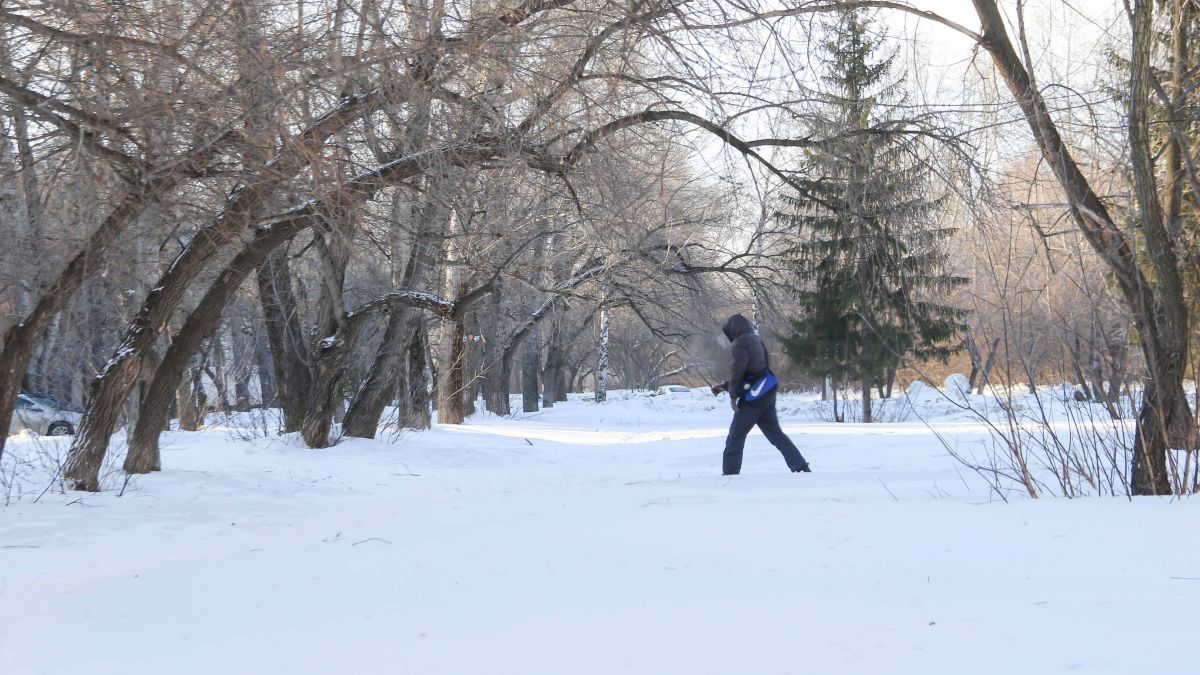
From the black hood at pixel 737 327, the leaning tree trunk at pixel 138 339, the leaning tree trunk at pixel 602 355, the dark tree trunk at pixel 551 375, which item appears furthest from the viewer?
the dark tree trunk at pixel 551 375

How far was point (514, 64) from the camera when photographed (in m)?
6.24

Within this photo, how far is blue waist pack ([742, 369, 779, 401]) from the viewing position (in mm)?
8969

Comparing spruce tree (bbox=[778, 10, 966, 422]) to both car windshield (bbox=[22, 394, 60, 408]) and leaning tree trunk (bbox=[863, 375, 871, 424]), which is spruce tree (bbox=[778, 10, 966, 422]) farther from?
car windshield (bbox=[22, 394, 60, 408])

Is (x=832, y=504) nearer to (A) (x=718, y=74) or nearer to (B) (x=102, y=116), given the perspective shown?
(A) (x=718, y=74)

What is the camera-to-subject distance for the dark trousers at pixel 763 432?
8977mm

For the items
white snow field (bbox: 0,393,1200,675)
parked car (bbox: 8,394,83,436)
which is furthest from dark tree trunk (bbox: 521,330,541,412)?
white snow field (bbox: 0,393,1200,675)

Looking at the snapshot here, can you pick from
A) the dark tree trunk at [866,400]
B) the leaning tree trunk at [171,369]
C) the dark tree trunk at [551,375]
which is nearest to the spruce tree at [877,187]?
the leaning tree trunk at [171,369]

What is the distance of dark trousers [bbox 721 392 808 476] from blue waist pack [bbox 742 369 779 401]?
0.12 feet

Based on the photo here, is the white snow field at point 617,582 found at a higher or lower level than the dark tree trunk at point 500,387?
lower

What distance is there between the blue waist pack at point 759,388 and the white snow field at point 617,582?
863 millimetres

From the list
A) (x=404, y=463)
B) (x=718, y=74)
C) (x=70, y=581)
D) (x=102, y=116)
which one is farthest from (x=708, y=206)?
(x=70, y=581)

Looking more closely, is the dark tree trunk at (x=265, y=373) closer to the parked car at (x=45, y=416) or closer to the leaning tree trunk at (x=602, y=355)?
the parked car at (x=45, y=416)

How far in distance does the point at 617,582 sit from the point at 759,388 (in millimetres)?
4518

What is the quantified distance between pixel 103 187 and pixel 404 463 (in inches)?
234
